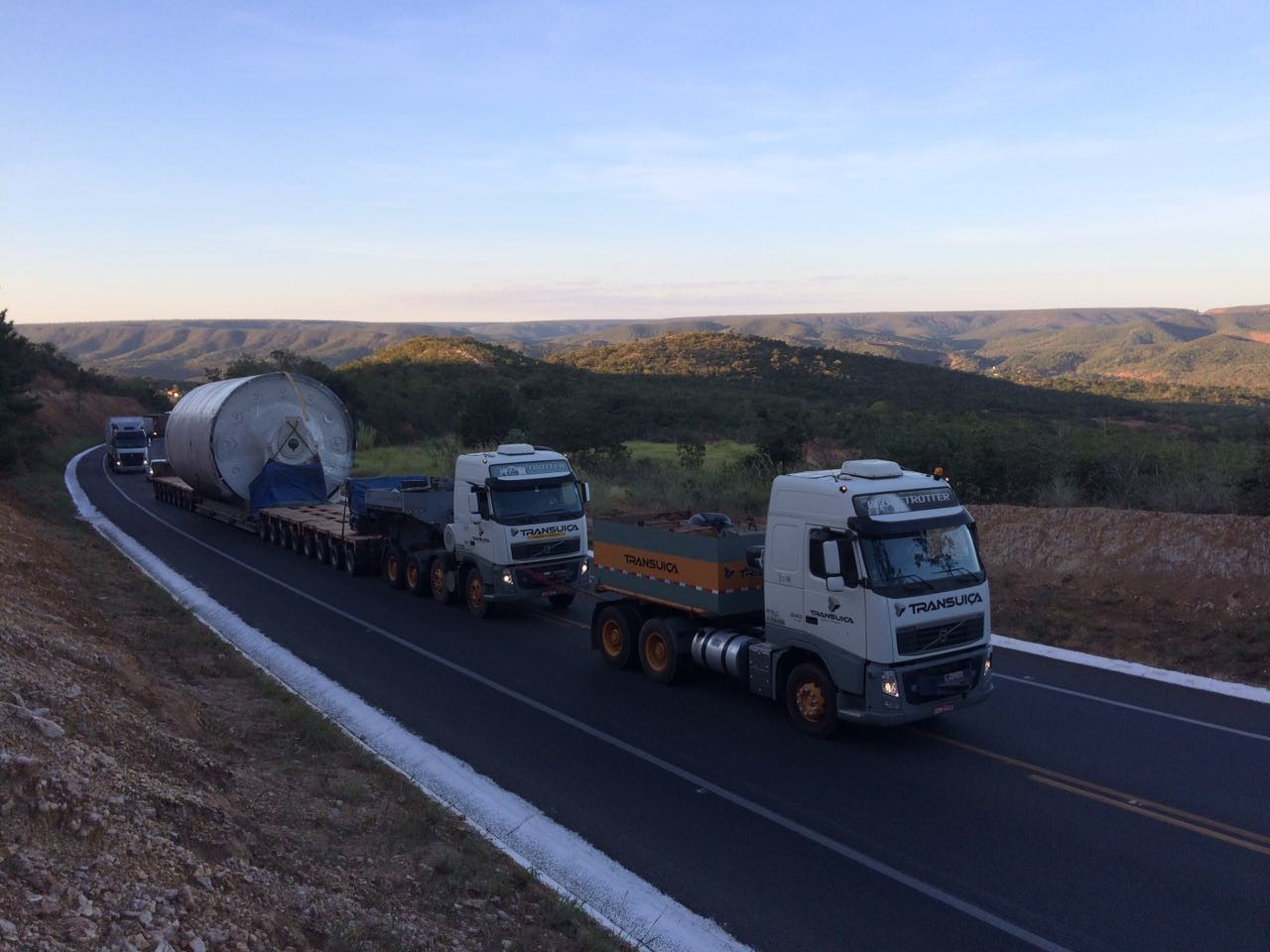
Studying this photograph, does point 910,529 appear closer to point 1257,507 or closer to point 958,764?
point 958,764

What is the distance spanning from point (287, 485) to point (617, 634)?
16.5 meters

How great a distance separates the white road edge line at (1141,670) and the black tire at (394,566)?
11034 mm

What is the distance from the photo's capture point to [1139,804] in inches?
342

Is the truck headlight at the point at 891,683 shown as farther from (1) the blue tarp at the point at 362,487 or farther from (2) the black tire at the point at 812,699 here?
(1) the blue tarp at the point at 362,487

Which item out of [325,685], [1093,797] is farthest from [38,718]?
[1093,797]

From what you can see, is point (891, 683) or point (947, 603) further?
point (947, 603)

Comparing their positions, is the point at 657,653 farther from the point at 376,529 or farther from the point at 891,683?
the point at 376,529

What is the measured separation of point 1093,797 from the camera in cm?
888

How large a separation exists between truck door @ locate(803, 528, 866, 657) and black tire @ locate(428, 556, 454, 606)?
29.8 feet

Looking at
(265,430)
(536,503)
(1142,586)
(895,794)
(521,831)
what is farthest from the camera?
(265,430)

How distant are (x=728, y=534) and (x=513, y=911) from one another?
19.0 feet

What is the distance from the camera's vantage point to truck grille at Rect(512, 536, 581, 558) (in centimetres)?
1619

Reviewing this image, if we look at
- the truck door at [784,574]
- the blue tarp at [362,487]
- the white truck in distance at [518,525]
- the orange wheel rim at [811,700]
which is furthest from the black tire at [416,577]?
the orange wheel rim at [811,700]

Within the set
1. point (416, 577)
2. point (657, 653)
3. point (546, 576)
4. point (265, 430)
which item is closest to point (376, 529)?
point (416, 577)
